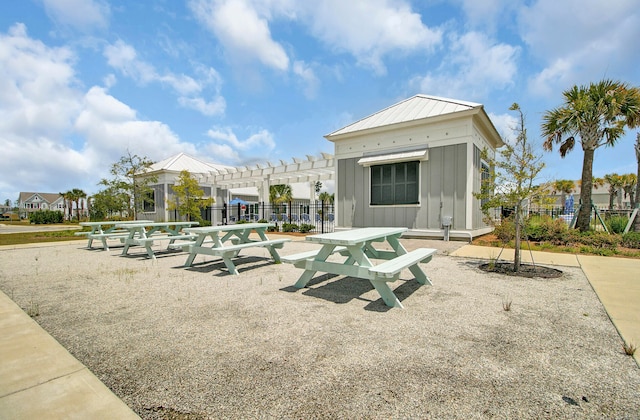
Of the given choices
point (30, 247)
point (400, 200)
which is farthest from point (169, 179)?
point (400, 200)

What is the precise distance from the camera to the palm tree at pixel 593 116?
10078 millimetres

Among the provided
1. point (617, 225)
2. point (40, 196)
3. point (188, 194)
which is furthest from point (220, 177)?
point (40, 196)

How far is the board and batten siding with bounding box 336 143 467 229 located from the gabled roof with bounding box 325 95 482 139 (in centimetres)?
125

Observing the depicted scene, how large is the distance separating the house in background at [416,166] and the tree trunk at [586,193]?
295 cm

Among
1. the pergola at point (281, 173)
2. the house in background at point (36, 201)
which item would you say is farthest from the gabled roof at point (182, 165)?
the house in background at point (36, 201)

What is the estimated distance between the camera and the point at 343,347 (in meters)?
2.52

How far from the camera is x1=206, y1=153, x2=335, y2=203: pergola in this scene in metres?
15.1

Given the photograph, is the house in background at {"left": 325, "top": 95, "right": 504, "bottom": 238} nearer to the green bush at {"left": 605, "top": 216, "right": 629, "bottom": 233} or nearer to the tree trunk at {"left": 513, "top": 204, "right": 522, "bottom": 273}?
the green bush at {"left": 605, "top": 216, "right": 629, "bottom": 233}

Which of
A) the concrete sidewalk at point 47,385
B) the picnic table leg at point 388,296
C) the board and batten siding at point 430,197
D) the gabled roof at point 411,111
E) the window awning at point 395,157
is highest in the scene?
the gabled roof at point 411,111

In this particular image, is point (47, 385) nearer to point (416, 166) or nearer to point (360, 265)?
point (360, 265)

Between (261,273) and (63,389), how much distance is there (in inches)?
142

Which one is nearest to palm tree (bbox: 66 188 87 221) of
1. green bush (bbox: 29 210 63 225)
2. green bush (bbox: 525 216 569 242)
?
green bush (bbox: 29 210 63 225)

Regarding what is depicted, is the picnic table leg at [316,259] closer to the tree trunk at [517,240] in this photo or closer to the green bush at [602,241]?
the tree trunk at [517,240]

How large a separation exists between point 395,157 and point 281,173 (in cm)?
809
